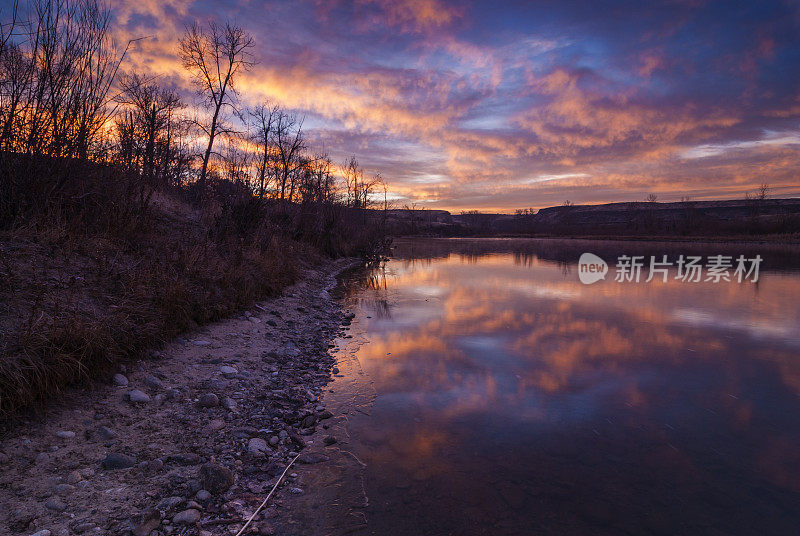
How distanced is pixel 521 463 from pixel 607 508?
766 millimetres

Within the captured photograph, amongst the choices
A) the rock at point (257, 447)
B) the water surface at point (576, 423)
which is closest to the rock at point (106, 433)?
the rock at point (257, 447)

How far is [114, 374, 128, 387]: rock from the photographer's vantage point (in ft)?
13.3

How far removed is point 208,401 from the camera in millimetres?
4293

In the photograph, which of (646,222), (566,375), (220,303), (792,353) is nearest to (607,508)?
(566,375)

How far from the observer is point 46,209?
587 centimetres

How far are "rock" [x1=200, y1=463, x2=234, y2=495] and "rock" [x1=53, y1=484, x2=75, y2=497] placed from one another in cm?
83

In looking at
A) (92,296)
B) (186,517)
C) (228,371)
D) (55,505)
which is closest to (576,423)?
(186,517)

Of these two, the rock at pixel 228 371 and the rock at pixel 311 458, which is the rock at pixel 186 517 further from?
the rock at pixel 228 371

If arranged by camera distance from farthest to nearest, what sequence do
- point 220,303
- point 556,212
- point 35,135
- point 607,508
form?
point 556,212
point 220,303
point 35,135
point 607,508

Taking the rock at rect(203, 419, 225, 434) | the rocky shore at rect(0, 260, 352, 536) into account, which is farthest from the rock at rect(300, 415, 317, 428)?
the rock at rect(203, 419, 225, 434)

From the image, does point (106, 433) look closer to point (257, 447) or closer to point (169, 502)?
point (169, 502)

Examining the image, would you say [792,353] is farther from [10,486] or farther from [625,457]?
[10,486]

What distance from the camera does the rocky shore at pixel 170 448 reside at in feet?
8.61

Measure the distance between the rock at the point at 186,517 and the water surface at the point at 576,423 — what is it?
3.82 feet
